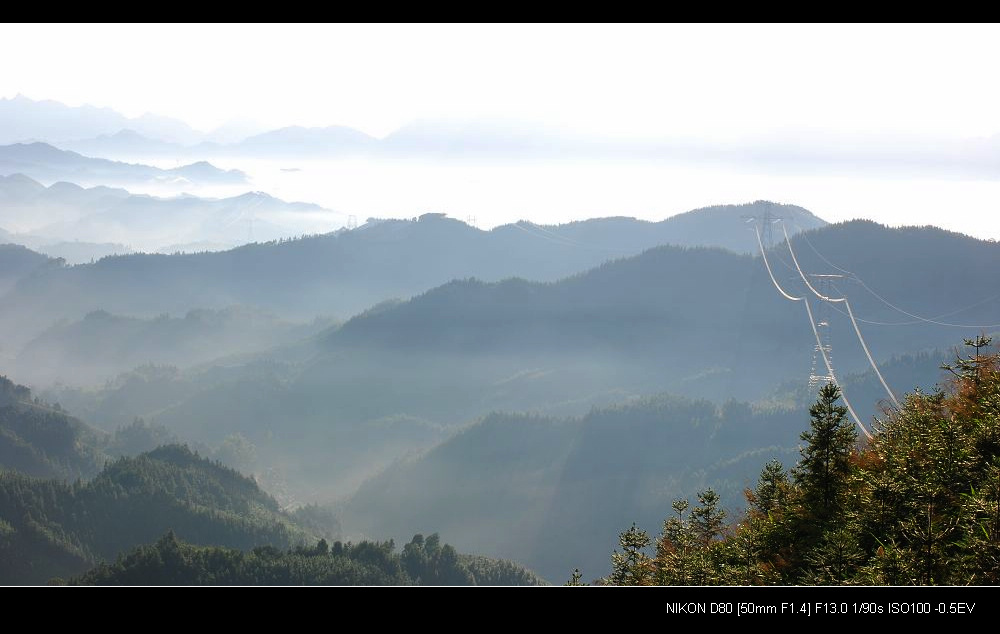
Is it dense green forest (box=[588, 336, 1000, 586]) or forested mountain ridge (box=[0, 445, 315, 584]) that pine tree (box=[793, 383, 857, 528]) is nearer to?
dense green forest (box=[588, 336, 1000, 586])

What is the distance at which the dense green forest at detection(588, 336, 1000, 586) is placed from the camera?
12711 millimetres

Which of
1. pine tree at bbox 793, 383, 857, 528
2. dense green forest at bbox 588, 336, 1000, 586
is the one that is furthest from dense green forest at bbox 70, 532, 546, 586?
pine tree at bbox 793, 383, 857, 528

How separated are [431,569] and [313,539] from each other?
2131 inches

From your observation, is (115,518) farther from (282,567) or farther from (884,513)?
(884,513)

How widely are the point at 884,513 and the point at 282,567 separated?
106 meters

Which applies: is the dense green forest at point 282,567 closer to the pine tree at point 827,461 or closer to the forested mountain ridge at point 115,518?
the forested mountain ridge at point 115,518

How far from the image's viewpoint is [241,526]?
16225 cm

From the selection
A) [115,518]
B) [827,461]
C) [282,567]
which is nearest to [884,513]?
[827,461]

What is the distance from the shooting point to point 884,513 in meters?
15.3

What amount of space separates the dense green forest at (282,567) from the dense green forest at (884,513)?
93.0 m

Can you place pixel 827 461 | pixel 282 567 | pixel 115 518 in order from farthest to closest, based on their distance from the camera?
pixel 115 518, pixel 282 567, pixel 827 461
